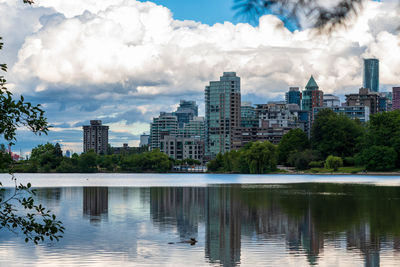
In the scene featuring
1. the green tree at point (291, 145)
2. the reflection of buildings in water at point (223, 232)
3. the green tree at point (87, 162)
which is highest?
the green tree at point (291, 145)

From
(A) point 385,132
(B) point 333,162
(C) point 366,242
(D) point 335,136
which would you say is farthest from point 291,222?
(D) point 335,136

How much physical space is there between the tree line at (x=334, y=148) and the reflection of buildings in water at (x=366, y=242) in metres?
102

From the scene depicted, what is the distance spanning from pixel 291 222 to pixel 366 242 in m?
8.72

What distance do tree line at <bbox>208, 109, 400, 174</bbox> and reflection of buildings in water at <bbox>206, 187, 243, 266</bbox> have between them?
8990cm

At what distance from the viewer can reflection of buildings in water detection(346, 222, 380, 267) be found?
74.8 feet

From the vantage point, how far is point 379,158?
421 ft

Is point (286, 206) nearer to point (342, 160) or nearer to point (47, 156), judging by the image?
point (342, 160)

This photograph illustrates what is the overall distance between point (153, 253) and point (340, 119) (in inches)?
5223

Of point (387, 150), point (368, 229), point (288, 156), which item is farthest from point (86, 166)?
point (368, 229)

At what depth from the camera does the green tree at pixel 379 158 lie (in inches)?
5012

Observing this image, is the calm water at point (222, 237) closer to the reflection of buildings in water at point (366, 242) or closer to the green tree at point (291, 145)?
the reflection of buildings in water at point (366, 242)

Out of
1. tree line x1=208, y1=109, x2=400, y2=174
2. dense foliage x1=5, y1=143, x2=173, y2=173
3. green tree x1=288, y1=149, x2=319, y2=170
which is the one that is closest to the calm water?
tree line x1=208, y1=109, x2=400, y2=174

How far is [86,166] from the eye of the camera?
637ft

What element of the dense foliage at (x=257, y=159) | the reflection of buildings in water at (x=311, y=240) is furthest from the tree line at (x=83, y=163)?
the reflection of buildings in water at (x=311, y=240)
